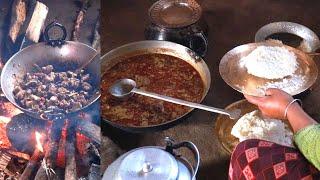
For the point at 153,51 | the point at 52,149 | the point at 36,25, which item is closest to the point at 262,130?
the point at 153,51

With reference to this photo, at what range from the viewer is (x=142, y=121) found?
2.25m

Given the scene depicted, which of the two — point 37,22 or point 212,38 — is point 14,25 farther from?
point 212,38

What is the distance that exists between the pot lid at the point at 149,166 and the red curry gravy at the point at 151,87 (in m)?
0.44

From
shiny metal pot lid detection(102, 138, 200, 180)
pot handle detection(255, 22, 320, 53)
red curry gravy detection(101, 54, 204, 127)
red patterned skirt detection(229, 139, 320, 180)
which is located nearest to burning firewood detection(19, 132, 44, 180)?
shiny metal pot lid detection(102, 138, 200, 180)

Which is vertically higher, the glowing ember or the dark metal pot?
the glowing ember

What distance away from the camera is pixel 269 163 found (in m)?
1.71

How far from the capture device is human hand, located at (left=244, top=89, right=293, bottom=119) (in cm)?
187

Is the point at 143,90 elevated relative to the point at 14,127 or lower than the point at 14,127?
lower

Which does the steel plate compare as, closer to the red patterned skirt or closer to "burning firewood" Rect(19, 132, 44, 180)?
the red patterned skirt

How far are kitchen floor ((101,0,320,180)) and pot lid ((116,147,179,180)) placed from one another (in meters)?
0.49

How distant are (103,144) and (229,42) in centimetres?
116

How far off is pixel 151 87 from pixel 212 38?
0.76 m

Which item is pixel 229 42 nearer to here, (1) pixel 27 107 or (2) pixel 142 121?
(2) pixel 142 121

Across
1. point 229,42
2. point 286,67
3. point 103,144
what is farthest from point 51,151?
point 229,42
